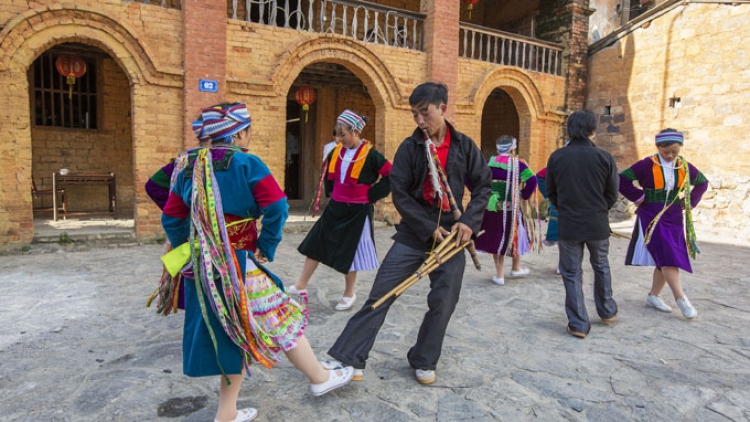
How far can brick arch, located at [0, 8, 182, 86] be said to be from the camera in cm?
725

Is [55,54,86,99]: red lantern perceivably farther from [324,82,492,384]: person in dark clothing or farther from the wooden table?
[324,82,492,384]: person in dark clothing

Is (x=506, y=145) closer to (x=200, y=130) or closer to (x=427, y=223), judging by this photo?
(x=427, y=223)

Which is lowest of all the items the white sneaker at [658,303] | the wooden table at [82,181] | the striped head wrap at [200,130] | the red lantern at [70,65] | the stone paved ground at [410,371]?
the stone paved ground at [410,371]

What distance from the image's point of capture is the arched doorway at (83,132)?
34.7 feet

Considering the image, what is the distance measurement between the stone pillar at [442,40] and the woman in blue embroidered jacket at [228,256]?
9.06 m

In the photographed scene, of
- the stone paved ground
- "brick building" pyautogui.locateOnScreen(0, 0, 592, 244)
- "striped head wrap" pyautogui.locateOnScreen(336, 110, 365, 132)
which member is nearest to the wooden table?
"brick building" pyautogui.locateOnScreen(0, 0, 592, 244)

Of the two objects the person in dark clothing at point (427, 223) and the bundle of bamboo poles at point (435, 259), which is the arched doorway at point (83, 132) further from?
the bundle of bamboo poles at point (435, 259)

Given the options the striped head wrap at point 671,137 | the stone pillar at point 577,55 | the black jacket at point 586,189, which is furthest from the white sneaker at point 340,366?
the stone pillar at point 577,55

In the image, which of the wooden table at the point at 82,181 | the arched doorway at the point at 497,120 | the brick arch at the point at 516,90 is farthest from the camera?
the arched doorway at the point at 497,120

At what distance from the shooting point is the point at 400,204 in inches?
125

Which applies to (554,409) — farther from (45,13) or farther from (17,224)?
(45,13)

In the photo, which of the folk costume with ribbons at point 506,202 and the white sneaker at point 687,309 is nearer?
the white sneaker at point 687,309

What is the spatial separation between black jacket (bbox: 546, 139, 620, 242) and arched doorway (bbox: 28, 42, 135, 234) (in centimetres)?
931

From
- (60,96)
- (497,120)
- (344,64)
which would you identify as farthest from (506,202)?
(497,120)
